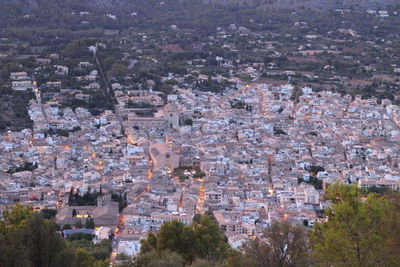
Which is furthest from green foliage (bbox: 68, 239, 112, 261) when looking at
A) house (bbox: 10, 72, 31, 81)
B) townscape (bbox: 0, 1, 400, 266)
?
house (bbox: 10, 72, 31, 81)

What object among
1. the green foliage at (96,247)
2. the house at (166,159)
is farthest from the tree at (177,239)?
the house at (166,159)

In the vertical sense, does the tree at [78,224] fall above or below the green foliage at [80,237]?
below

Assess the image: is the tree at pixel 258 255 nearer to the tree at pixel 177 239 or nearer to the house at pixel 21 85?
the tree at pixel 177 239

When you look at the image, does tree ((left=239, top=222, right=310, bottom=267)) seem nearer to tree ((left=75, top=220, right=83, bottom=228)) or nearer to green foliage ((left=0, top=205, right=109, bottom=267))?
green foliage ((left=0, top=205, right=109, bottom=267))

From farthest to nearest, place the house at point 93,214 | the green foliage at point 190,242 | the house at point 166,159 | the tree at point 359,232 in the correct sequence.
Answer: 1. the house at point 166,159
2. the house at point 93,214
3. the green foliage at point 190,242
4. the tree at point 359,232

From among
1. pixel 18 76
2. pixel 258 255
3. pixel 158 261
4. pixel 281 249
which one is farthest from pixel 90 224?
pixel 18 76

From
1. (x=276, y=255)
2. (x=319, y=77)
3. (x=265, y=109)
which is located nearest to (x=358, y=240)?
(x=276, y=255)

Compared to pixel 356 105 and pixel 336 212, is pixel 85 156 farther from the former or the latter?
pixel 336 212

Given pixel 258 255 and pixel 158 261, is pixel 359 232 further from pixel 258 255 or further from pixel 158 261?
pixel 158 261
